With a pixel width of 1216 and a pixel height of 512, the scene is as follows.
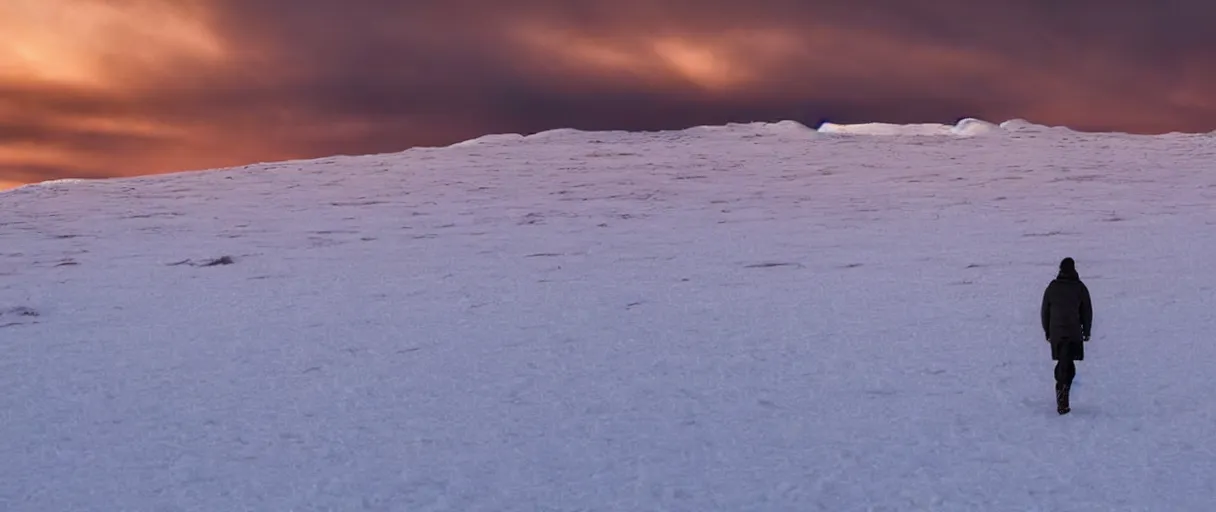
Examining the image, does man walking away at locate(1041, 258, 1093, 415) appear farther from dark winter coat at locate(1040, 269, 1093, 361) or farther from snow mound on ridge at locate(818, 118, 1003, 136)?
snow mound on ridge at locate(818, 118, 1003, 136)

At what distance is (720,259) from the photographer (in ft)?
64.0

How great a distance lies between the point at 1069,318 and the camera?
29.3ft

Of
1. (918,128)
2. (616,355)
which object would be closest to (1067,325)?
(616,355)

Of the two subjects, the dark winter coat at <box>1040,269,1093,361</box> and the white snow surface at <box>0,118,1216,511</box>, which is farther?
the dark winter coat at <box>1040,269,1093,361</box>

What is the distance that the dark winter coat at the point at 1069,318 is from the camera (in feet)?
29.3

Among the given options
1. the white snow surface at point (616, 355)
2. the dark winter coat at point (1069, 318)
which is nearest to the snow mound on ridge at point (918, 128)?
the white snow surface at point (616, 355)

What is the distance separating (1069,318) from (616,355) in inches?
192

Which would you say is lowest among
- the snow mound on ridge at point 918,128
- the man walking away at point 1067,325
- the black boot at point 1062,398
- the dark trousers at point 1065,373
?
the black boot at point 1062,398

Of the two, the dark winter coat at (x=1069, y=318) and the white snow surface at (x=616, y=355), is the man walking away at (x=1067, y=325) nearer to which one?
the dark winter coat at (x=1069, y=318)

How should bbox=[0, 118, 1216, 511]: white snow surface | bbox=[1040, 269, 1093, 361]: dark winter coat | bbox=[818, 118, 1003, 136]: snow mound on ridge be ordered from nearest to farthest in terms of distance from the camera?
Result: bbox=[0, 118, 1216, 511]: white snow surface → bbox=[1040, 269, 1093, 361]: dark winter coat → bbox=[818, 118, 1003, 136]: snow mound on ridge

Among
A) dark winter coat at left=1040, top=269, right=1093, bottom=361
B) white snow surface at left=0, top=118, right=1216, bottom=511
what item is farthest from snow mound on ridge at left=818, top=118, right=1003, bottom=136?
dark winter coat at left=1040, top=269, right=1093, bottom=361

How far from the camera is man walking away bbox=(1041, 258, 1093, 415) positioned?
8.94m

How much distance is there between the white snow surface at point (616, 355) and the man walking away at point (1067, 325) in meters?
0.35

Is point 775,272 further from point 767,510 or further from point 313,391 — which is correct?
point 767,510
